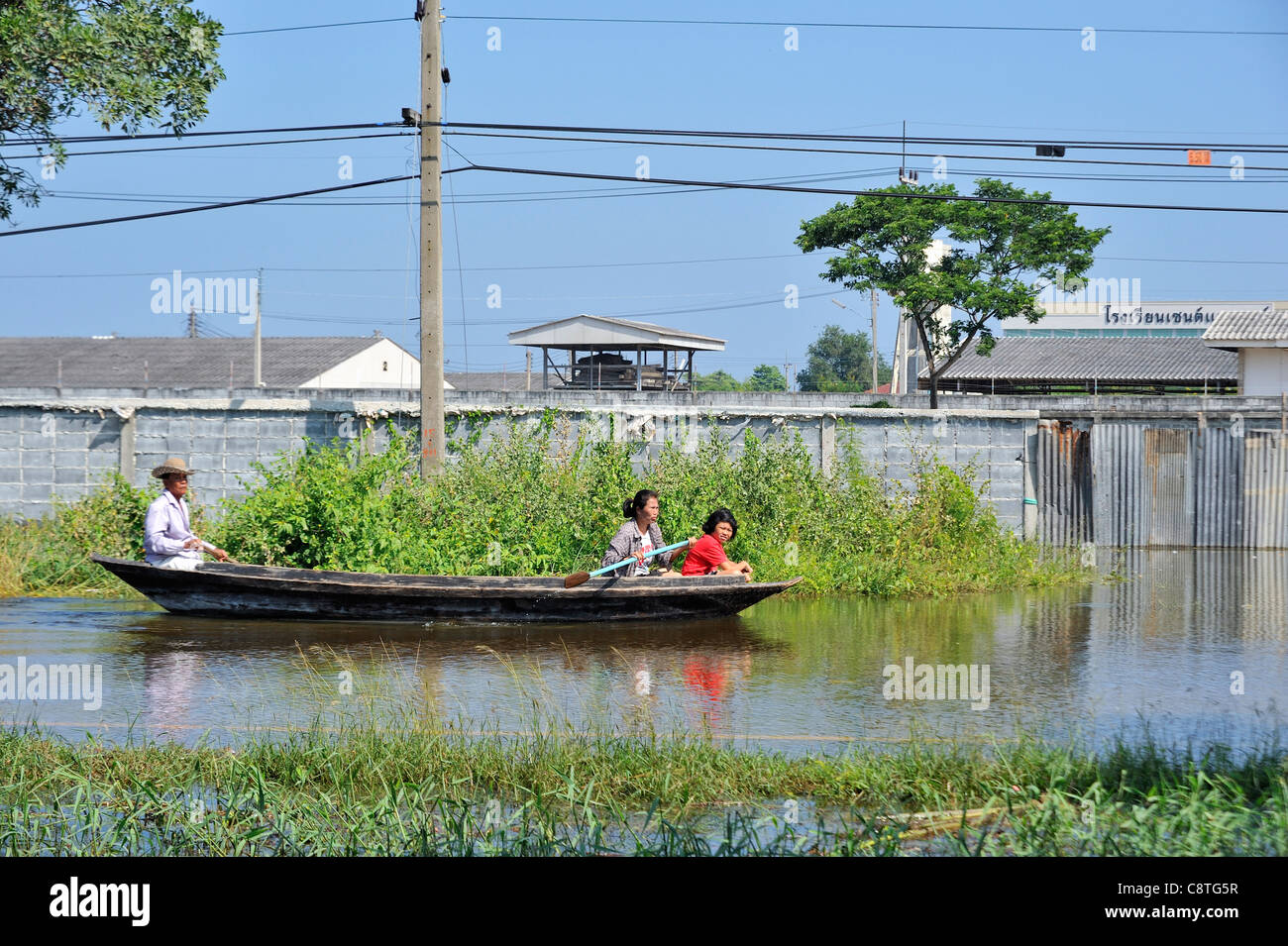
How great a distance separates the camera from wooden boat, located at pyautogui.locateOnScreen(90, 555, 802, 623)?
506 inches

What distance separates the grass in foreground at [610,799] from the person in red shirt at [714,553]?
18.3 ft

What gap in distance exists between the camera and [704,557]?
13.3m

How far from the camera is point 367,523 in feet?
47.3

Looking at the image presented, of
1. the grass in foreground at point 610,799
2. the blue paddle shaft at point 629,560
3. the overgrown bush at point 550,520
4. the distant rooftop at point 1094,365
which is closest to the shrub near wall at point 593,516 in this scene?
the overgrown bush at point 550,520

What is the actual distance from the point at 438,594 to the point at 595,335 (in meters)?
29.9

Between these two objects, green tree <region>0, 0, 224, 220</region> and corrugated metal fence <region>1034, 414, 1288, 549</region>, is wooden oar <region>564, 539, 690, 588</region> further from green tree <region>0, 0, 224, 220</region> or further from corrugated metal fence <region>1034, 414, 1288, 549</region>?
corrugated metal fence <region>1034, 414, 1288, 549</region>

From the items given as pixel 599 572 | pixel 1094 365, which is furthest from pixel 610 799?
pixel 1094 365

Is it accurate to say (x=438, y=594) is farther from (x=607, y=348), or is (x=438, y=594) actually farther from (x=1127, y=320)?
(x=1127, y=320)

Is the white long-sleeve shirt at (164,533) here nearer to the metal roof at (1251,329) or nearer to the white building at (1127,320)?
the metal roof at (1251,329)

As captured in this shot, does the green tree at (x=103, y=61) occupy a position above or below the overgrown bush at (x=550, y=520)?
above

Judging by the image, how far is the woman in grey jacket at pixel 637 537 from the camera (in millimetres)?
13188

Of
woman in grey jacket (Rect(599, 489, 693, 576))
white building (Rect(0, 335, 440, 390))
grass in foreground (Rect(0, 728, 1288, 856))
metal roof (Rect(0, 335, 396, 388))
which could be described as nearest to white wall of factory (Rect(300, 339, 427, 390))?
white building (Rect(0, 335, 440, 390))
